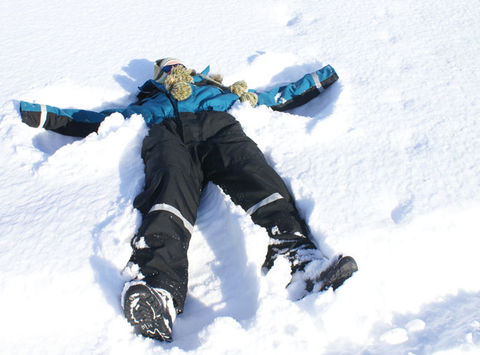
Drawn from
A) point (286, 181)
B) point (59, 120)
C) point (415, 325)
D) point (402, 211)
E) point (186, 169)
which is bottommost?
point (415, 325)

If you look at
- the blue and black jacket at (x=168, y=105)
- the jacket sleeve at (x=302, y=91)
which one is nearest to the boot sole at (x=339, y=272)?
the blue and black jacket at (x=168, y=105)

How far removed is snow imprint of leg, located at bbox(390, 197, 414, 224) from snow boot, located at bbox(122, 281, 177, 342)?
1.06 meters

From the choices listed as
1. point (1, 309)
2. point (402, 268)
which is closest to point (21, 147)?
point (1, 309)

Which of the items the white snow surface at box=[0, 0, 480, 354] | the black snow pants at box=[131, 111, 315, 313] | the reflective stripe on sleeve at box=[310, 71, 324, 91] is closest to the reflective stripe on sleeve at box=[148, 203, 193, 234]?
the black snow pants at box=[131, 111, 315, 313]

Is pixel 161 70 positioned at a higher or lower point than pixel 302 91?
higher

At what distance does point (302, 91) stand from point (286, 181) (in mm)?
919

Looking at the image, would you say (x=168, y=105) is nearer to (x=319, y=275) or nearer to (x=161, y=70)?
(x=161, y=70)

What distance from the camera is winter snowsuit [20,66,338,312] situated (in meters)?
1.78

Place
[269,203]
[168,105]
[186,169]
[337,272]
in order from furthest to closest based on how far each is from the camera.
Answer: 1. [168,105]
2. [186,169]
3. [269,203]
4. [337,272]

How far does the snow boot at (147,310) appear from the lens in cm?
158

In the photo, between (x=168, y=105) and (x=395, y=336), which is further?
(x=168, y=105)

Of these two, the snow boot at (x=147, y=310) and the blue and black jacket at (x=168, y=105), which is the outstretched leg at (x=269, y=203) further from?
the snow boot at (x=147, y=310)

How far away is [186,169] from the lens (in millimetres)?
2129

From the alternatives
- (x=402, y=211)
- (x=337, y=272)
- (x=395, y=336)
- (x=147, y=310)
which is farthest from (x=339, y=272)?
(x=147, y=310)
